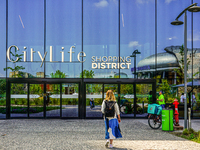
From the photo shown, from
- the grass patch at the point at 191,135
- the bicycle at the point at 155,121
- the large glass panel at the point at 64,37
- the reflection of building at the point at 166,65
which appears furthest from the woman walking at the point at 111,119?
the reflection of building at the point at 166,65

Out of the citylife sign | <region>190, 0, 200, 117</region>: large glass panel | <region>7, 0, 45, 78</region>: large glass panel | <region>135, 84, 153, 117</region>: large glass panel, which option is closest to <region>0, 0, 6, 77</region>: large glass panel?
<region>7, 0, 45, 78</region>: large glass panel

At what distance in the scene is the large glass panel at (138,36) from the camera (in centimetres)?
1669

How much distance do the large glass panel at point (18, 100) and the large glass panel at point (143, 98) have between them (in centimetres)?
711

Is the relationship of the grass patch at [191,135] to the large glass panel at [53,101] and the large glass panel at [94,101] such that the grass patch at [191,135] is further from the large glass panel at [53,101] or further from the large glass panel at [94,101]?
the large glass panel at [53,101]

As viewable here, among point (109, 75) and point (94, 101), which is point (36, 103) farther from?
point (109, 75)

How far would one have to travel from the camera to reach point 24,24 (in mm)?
16875

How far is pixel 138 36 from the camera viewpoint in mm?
16969

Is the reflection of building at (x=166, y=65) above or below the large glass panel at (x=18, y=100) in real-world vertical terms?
above

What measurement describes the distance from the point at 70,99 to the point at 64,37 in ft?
13.5

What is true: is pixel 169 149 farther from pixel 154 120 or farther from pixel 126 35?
pixel 126 35

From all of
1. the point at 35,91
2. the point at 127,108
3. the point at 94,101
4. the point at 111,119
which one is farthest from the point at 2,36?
the point at 111,119

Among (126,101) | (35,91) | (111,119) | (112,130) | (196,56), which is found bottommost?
(112,130)

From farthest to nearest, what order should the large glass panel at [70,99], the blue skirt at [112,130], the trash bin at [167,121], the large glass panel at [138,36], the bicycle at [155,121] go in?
the large glass panel at [138,36], the large glass panel at [70,99], the bicycle at [155,121], the trash bin at [167,121], the blue skirt at [112,130]

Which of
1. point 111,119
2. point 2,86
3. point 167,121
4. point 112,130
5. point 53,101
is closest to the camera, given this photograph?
point 112,130
